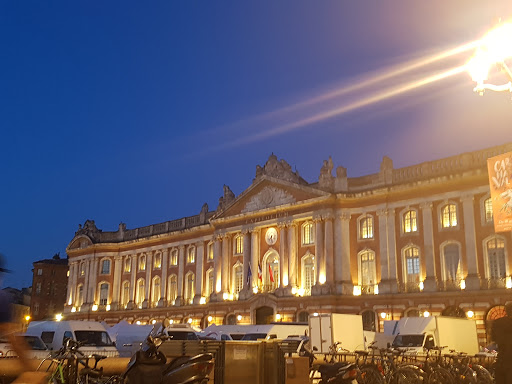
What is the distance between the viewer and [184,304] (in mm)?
53344

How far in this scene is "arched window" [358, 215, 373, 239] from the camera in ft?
136

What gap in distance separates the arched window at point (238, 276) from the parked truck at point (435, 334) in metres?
21.3

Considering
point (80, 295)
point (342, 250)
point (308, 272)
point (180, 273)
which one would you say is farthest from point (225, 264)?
point (80, 295)

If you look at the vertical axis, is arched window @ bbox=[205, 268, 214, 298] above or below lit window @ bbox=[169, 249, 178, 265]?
below

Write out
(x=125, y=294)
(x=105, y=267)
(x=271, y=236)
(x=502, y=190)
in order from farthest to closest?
(x=105, y=267) → (x=125, y=294) → (x=271, y=236) → (x=502, y=190)

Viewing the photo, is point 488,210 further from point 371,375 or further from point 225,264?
point 371,375

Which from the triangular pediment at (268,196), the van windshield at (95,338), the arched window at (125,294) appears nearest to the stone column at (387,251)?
the triangular pediment at (268,196)

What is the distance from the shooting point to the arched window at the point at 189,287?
5375 centimetres

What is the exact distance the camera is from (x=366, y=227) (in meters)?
41.8

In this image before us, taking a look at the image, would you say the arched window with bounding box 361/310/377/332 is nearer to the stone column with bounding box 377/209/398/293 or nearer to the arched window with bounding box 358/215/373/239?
the stone column with bounding box 377/209/398/293

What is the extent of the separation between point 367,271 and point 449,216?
714 centimetres

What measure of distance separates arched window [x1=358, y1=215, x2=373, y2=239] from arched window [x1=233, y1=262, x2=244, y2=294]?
11284 millimetres

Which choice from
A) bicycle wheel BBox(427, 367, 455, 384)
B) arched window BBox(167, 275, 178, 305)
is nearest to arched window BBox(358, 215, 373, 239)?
arched window BBox(167, 275, 178, 305)

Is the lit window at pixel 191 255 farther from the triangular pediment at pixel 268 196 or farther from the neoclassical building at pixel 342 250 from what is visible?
the triangular pediment at pixel 268 196
